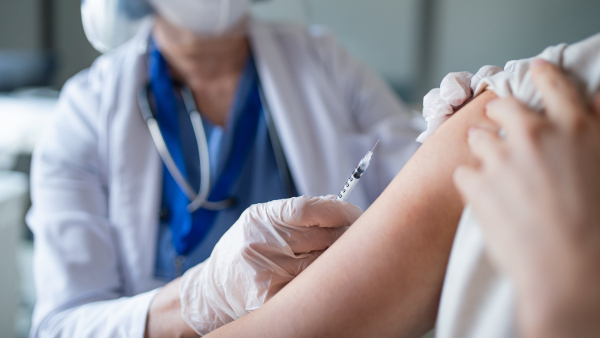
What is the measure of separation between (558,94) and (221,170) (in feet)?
2.42

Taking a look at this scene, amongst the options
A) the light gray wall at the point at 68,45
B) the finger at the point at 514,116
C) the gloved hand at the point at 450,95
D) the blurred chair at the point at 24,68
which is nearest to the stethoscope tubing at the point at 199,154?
the gloved hand at the point at 450,95

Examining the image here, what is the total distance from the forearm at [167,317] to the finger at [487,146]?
0.49m

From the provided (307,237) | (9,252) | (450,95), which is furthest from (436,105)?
(9,252)

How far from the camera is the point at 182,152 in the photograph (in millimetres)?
982

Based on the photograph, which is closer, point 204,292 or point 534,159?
point 534,159

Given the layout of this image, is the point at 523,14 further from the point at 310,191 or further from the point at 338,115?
the point at 310,191

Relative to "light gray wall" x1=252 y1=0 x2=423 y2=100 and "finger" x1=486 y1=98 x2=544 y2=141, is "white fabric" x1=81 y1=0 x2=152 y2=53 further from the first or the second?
"light gray wall" x1=252 y1=0 x2=423 y2=100

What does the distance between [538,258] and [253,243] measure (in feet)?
1.14

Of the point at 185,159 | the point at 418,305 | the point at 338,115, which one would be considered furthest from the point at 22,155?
the point at 418,305

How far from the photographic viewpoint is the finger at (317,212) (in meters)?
0.53

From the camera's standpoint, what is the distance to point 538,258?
0.32m

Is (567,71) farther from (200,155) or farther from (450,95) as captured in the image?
(200,155)

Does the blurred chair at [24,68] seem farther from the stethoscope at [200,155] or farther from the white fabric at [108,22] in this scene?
the stethoscope at [200,155]

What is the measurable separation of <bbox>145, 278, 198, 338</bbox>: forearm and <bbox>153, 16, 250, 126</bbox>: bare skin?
20.5 inches
